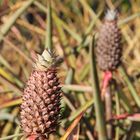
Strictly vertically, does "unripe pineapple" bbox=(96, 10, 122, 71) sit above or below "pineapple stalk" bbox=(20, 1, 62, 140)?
above

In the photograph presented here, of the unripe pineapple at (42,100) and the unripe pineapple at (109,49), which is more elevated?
the unripe pineapple at (109,49)

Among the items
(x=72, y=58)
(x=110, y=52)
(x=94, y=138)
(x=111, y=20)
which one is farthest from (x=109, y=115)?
(x=72, y=58)

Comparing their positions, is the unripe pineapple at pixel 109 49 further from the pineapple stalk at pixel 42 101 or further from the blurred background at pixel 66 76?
the pineapple stalk at pixel 42 101

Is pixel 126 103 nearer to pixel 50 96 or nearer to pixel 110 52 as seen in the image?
pixel 110 52

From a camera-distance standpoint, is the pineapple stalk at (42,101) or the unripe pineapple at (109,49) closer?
the pineapple stalk at (42,101)

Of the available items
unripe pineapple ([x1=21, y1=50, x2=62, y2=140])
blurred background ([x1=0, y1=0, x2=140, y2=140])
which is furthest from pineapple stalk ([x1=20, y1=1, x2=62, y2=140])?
blurred background ([x1=0, y1=0, x2=140, y2=140])

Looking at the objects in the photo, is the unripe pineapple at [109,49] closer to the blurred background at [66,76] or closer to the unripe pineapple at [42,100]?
the blurred background at [66,76]

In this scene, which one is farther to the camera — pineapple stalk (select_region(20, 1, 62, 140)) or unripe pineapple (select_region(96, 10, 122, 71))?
unripe pineapple (select_region(96, 10, 122, 71))

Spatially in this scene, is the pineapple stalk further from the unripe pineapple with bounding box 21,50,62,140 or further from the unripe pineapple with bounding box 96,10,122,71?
the unripe pineapple with bounding box 96,10,122,71

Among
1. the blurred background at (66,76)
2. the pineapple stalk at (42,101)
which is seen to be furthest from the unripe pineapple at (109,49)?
the pineapple stalk at (42,101)
